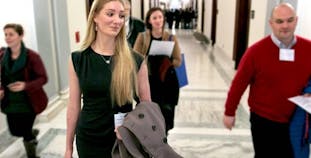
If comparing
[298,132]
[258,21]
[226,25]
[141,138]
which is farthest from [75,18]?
[226,25]

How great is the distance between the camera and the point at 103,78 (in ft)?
5.58

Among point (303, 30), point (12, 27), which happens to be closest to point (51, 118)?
point (12, 27)

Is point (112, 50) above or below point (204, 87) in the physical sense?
above

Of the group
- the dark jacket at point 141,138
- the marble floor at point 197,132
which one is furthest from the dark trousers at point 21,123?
the dark jacket at point 141,138

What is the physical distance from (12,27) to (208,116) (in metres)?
2.68

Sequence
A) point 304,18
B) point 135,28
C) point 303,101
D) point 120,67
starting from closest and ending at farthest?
point 120,67 → point 303,101 → point 135,28 → point 304,18

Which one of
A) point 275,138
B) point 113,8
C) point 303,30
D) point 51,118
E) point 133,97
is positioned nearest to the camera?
point 113,8

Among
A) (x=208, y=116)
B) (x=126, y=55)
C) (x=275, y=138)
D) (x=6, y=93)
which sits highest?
(x=126, y=55)

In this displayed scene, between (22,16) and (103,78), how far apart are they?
275 cm

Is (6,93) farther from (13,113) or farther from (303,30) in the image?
(303,30)

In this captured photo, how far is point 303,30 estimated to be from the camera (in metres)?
4.64

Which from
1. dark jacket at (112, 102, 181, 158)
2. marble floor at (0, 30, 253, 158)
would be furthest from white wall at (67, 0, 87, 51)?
dark jacket at (112, 102, 181, 158)

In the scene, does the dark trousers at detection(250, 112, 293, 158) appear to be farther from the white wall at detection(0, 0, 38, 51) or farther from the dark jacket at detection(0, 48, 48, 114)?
the white wall at detection(0, 0, 38, 51)

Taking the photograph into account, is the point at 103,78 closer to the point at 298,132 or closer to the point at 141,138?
the point at 141,138
